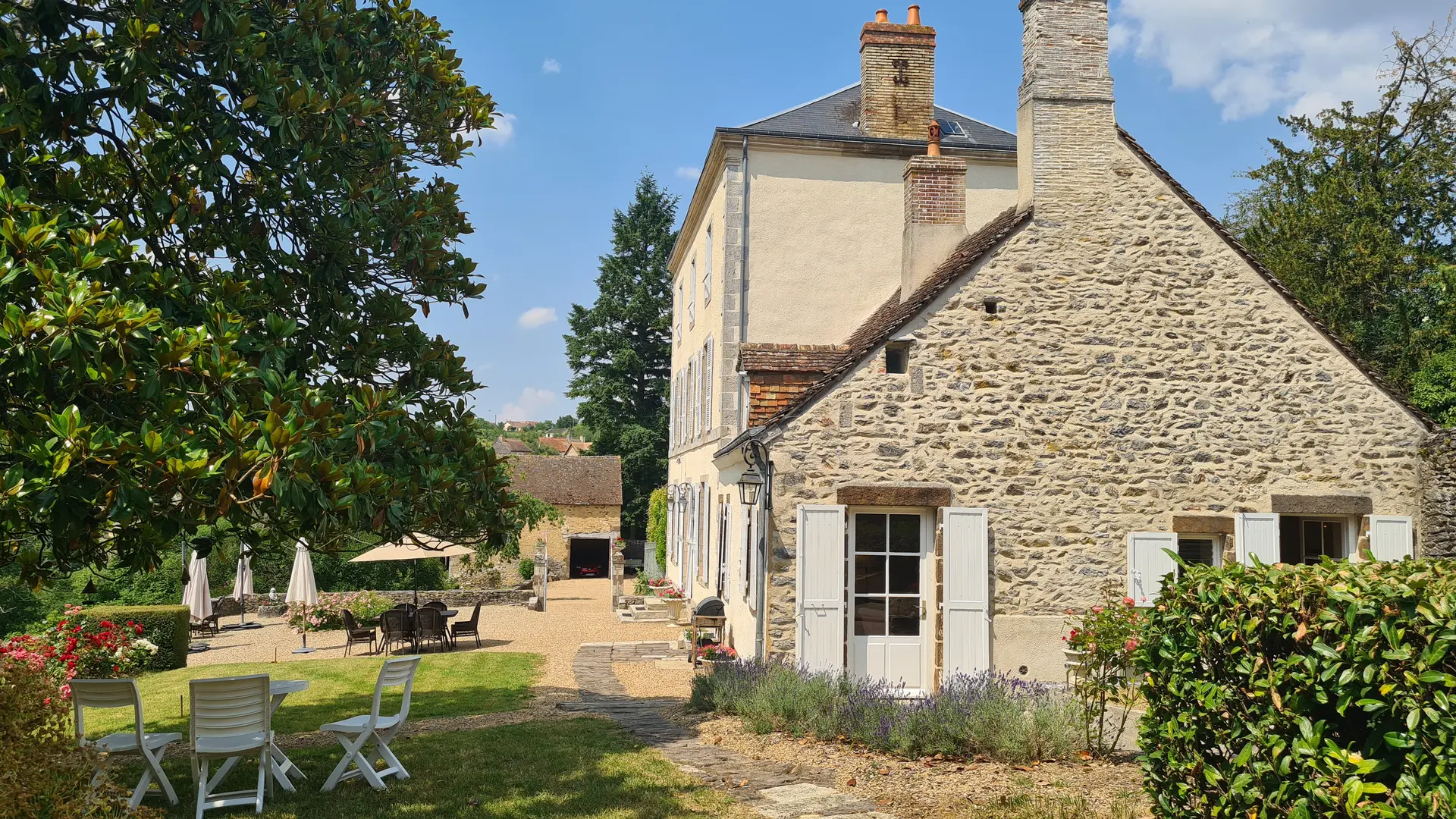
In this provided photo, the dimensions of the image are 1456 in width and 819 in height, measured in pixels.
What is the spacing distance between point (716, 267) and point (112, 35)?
10.6 metres

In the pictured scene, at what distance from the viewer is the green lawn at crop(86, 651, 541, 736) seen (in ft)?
32.4

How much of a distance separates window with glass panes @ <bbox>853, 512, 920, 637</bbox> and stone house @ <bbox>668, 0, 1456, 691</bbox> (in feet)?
0.08

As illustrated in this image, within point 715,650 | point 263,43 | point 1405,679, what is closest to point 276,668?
point 715,650

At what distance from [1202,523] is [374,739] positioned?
8.31 m

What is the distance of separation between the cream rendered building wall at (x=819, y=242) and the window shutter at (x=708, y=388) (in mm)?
1791

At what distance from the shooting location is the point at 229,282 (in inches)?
231

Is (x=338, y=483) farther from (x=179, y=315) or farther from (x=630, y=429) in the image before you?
(x=630, y=429)

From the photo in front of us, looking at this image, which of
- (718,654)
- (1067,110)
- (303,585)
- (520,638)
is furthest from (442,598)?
(1067,110)

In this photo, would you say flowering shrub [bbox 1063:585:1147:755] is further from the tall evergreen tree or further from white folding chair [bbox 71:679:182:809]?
the tall evergreen tree

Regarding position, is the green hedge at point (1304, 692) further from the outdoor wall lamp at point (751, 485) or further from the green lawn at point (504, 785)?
the outdoor wall lamp at point (751, 485)

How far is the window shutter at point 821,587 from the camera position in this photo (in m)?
9.37

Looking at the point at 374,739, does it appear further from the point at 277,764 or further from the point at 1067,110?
the point at 1067,110

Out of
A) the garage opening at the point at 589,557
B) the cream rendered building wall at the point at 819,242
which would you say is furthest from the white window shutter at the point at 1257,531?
the garage opening at the point at 589,557

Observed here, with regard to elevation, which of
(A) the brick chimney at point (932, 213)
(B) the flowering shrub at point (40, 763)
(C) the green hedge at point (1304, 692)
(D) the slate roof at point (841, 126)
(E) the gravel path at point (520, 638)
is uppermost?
(D) the slate roof at point (841, 126)
